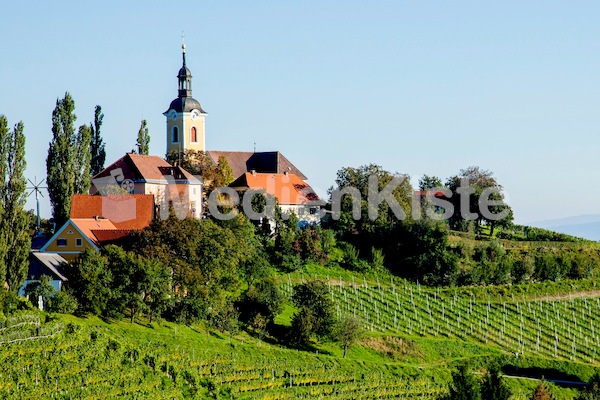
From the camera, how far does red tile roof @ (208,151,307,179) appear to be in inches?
3300

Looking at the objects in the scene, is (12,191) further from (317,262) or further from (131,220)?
(317,262)

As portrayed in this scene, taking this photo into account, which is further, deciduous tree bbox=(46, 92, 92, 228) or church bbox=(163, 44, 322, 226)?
church bbox=(163, 44, 322, 226)

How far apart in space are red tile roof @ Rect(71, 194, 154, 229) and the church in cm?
1792

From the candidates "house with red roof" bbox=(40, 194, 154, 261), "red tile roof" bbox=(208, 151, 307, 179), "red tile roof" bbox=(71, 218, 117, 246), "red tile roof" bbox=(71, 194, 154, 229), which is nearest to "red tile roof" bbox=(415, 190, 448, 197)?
"red tile roof" bbox=(208, 151, 307, 179)

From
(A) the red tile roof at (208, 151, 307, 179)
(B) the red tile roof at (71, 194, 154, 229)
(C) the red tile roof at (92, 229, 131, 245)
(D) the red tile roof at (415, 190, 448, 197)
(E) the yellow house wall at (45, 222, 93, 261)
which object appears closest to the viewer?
(E) the yellow house wall at (45, 222, 93, 261)

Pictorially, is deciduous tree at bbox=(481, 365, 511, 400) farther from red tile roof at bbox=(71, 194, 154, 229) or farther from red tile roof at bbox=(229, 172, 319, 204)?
red tile roof at bbox=(229, 172, 319, 204)

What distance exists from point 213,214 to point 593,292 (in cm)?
3264

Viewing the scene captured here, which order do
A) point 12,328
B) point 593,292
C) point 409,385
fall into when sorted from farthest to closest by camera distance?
point 593,292 → point 409,385 → point 12,328

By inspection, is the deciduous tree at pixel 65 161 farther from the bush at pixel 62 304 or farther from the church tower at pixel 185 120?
the church tower at pixel 185 120

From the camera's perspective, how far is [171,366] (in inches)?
1415

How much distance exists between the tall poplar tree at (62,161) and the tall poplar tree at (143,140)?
14.8m

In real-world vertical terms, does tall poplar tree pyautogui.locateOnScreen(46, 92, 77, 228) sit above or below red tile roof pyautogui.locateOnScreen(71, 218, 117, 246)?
above

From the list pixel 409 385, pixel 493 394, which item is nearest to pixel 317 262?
pixel 409 385

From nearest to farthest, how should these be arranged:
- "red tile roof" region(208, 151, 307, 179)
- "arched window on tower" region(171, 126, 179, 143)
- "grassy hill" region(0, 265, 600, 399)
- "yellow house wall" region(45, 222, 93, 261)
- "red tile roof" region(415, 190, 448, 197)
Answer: "grassy hill" region(0, 265, 600, 399), "yellow house wall" region(45, 222, 93, 261), "arched window on tower" region(171, 126, 179, 143), "red tile roof" region(208, 151, 307, 179), "red tile roof" region(415, 190, 448, 197)
